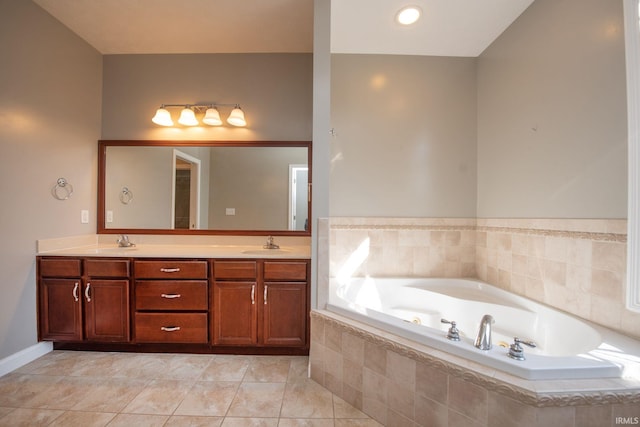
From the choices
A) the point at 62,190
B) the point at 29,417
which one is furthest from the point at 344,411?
the point at 62,190

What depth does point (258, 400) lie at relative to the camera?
1.57m

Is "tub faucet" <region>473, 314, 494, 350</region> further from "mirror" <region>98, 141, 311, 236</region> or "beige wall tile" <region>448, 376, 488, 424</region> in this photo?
"mirror" <region>98, 141, 311, 236</region>

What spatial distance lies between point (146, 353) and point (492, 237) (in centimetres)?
293

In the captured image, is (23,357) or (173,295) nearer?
(23,357)

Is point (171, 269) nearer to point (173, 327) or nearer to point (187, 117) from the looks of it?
point (173, 327)

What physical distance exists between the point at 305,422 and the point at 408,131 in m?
2.26

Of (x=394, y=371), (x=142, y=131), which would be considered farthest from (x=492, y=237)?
(x=142, y=131)

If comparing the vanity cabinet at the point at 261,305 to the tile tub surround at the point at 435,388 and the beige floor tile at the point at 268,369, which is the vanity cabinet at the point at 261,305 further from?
the tile tub surround at the point at 435,388

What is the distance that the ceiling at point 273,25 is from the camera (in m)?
1.94

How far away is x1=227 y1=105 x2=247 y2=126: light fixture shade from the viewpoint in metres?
2.42

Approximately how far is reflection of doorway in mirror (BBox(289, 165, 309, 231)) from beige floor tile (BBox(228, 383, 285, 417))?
128 centimetres

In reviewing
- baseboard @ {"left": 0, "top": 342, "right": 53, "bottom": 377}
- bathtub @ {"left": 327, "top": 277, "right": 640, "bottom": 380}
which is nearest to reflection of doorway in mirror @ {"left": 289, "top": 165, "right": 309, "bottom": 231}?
bathtub @ {"left": 327, "top": 277, "right": 640, "bottom": 380}

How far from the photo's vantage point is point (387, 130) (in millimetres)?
2379

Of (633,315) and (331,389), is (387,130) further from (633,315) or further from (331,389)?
(331,389)
